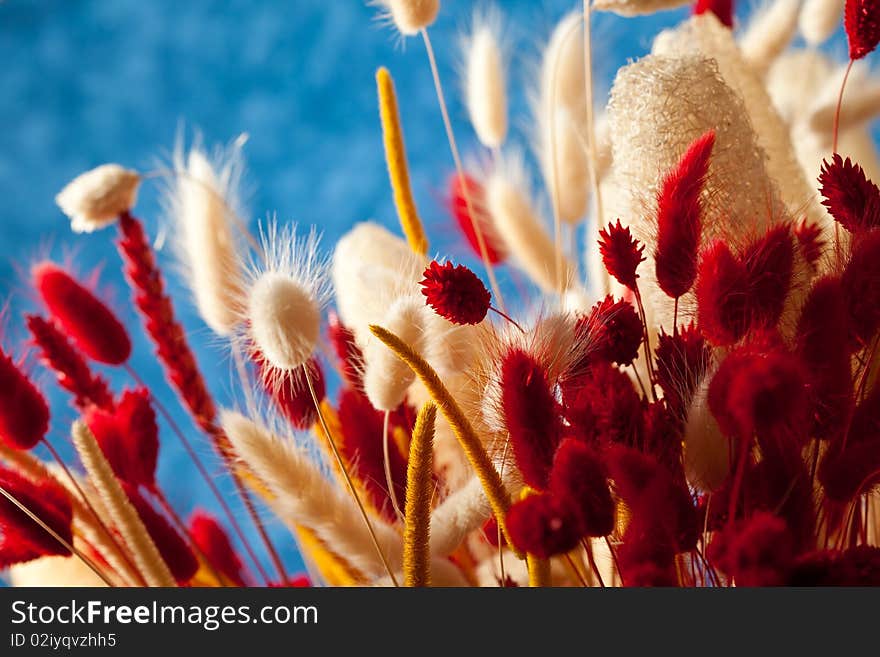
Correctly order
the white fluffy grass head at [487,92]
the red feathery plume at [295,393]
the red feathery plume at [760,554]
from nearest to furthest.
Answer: the red feathery plume at [760,554], the red feathery plume at [295,393], the white fluffy grass head at [487,92]

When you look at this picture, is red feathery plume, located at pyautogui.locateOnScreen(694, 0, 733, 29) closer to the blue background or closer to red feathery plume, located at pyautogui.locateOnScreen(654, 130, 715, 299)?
red feathery plume, located at pyautogui.locateOnScreen(654, 130, 715, 299)

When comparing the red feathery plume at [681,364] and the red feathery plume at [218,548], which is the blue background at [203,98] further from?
the red feathery plume at [681,364]

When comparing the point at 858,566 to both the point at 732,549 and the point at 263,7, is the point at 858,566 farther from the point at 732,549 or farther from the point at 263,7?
the point at 263,7

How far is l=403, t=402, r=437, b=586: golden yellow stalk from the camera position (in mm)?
279

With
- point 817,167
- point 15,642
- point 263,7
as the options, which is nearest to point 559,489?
point 15,642

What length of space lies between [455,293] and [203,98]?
1.07 m

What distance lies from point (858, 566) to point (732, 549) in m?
0.03

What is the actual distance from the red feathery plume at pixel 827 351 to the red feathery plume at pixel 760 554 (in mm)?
59

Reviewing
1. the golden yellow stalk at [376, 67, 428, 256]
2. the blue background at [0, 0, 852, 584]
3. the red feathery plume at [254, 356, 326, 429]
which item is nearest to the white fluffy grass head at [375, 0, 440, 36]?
the golden yellow stalk at [376, 67, 428, 256]

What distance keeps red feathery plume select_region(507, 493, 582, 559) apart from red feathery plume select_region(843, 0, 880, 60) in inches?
7.2

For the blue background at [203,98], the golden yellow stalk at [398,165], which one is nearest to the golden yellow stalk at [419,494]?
the golden yellow stalk at [398,165]

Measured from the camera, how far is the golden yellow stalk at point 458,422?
0.26 meters

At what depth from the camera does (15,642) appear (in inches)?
10.9

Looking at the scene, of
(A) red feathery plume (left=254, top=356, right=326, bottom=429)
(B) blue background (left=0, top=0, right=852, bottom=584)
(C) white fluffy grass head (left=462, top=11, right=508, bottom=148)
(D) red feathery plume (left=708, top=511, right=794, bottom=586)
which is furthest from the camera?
(B) blue background (left=0, top=0, right=852, bottom=584)
